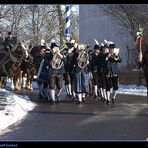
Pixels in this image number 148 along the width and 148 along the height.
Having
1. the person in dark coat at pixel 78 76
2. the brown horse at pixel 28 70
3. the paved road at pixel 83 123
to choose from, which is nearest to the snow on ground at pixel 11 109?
the paved road at pixel 83 123

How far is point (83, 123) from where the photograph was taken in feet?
38.4

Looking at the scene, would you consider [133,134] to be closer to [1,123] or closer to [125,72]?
[1,123]

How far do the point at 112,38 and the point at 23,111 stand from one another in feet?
25.7

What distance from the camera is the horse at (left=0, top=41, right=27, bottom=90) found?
1833 centimetres

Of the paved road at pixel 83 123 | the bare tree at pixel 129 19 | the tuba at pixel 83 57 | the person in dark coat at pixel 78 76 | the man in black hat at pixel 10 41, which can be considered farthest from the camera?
the bare tree at pixel 129 19

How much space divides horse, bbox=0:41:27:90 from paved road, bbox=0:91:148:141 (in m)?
3.53

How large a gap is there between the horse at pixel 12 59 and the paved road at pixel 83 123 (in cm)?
353

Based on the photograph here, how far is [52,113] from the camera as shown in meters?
13.3

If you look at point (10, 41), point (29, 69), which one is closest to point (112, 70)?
point (10, 41)

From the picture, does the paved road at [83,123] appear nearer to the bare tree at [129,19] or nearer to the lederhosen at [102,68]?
the lederhosen at [102,68]

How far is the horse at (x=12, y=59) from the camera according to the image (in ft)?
60.1

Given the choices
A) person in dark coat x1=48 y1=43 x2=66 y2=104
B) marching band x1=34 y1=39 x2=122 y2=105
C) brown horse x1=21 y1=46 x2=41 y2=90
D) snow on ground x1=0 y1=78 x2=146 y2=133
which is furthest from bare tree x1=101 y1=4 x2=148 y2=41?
snow on ground x1=0 y1=78 x2=146 y2=133

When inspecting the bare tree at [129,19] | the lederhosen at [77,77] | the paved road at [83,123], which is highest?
the bare tree at [129,19]
